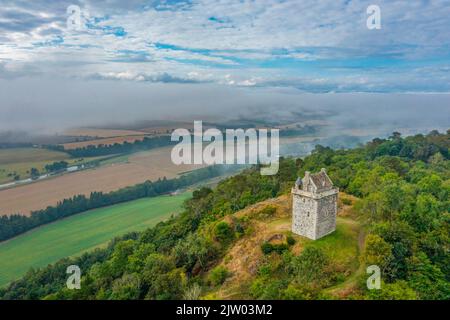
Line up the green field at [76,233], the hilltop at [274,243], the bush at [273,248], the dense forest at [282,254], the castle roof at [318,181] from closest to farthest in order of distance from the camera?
1. the dense forest at [282,254]
2. the hilltop at [274,243]
3. the castle roof at [318,181]
4. the bush at [273,248]
5. the green field at [76,233]

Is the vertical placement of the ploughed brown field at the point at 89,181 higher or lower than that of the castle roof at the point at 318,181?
lower

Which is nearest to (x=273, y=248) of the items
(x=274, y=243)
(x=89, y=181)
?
(x=274, y=243)

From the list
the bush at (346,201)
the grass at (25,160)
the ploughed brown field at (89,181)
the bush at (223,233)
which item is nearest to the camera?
the bush at (223,233)

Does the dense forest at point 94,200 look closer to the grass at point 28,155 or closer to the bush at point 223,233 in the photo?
the grass at point 28,155

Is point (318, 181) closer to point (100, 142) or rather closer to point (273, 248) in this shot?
point (273, 248)

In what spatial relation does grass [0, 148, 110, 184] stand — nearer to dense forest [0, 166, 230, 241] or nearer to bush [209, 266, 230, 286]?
dense forest [0, 166, 230, 241]

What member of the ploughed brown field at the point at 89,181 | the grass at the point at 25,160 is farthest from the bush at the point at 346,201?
the grass at the point at 25,160

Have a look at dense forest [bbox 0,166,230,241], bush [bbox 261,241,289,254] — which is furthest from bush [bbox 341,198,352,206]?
dense forest [bbox 0,166,230,241]
